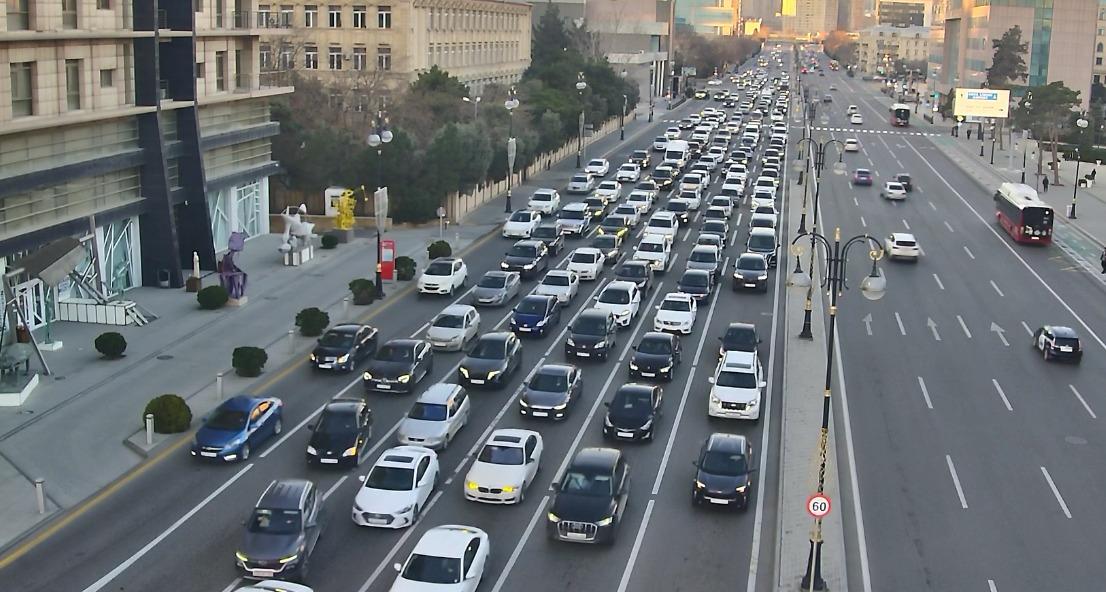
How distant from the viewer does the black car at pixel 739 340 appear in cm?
4075

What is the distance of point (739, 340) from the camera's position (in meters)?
40.9

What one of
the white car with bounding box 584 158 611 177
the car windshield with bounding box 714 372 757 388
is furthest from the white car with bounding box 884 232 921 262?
the white car with bounding box 584 158 611 177

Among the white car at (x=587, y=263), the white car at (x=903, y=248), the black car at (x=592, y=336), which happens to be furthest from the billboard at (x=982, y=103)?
the black car at (x=592, y=336)

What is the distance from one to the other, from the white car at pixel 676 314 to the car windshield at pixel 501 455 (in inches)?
631

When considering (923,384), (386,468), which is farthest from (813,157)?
(386,468)

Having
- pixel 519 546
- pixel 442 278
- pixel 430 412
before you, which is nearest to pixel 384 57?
pixel 442 278

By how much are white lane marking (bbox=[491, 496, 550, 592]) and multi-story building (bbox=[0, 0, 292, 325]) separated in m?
20.5

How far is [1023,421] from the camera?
36.0 metres

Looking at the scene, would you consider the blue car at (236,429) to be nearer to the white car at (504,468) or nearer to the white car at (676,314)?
the white car at (504,468)

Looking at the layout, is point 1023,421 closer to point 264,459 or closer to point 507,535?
point 507,535

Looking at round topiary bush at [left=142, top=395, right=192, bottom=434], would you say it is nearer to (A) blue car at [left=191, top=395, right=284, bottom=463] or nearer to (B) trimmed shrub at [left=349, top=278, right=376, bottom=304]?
(A) blue car at [left=191, top=395, right=284, bottom=463]

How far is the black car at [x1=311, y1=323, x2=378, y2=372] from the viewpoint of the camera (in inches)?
1515

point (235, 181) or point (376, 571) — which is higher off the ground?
point (235, 181)

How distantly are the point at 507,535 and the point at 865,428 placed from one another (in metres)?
12.3
